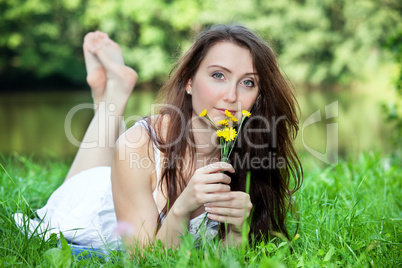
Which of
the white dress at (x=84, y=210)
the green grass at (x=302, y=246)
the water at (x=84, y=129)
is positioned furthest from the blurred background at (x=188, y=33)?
the green grass at (x=302, y=246)

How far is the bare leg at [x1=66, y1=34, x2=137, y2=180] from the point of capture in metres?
2.76

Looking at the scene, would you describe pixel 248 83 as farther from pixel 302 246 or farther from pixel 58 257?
pixel 58 257

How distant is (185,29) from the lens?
20594 millimetres

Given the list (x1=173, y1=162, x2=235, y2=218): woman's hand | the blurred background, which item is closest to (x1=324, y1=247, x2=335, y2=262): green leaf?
(x1=173, y1=162, x2=235, y2=218): woman's hand

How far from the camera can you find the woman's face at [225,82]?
1794mm

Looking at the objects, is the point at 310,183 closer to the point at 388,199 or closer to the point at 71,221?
the point at 388,199

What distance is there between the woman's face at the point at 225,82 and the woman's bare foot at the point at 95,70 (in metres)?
1.44

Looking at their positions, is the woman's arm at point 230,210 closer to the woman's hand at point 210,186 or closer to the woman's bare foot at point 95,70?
the woman's hand at point 210,186

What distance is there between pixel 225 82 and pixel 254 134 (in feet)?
1.18

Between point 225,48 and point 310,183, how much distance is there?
1134 mm

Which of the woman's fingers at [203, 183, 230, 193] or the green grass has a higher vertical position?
the woman's fingers at [203, 183, 230, 193]

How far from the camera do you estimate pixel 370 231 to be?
6.28 feet

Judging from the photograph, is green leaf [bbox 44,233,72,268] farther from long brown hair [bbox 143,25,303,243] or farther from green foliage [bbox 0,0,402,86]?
green foliage [bbox 0,0,402,86]

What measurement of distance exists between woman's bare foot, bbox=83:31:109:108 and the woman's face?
1.44m
